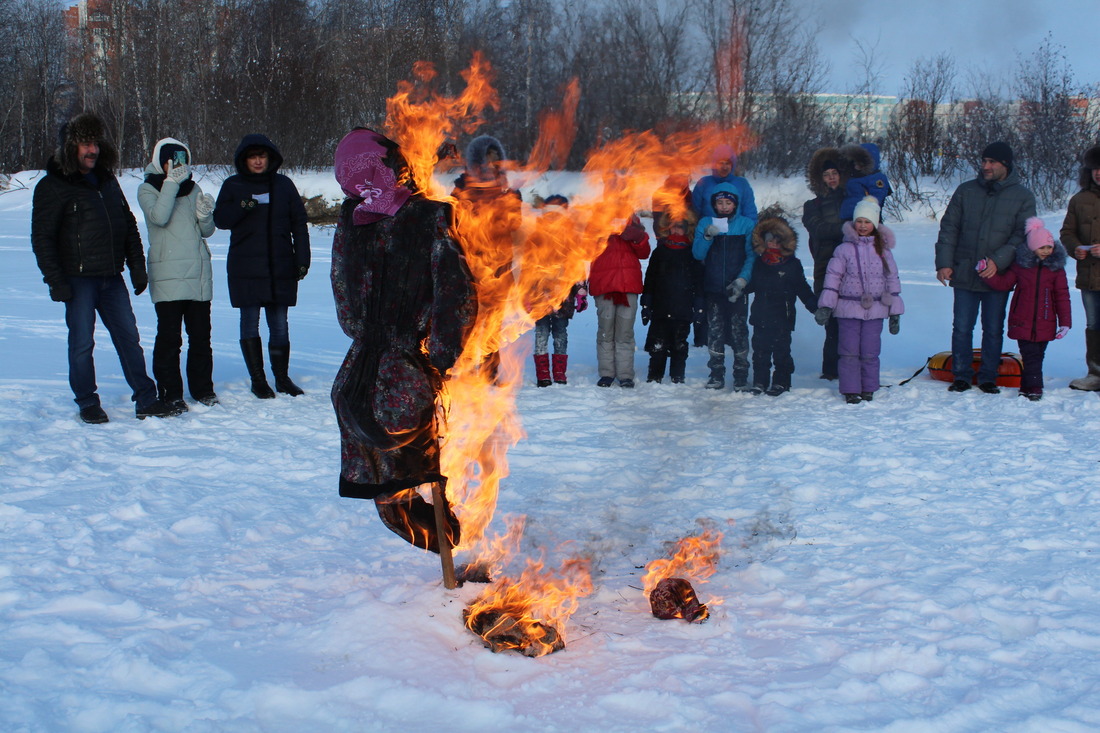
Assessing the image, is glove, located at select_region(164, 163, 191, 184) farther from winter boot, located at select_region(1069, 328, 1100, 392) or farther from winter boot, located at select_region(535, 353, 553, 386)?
winter boot, located at select_region(1069, 328, 1100, 392)

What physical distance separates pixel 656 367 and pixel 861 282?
2.14 metres

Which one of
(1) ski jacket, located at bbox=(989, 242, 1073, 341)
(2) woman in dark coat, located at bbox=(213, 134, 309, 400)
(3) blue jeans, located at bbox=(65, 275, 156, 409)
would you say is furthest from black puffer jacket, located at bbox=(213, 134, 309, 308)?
(1) ski jacket, located at bbox=(989, 242, 1073, 341)

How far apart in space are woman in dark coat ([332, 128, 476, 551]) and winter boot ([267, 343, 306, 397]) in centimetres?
455

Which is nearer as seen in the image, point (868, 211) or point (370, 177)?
point (370, 177)

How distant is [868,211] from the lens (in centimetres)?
782

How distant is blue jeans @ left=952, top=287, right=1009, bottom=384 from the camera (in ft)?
25.7

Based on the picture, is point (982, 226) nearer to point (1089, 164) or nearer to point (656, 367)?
point (1089, 164)

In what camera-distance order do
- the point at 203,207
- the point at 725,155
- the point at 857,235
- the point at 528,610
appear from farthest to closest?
1. the point at 725,155
2. the point at 857,235
3. the point at 203,207
4. the point at 528,610

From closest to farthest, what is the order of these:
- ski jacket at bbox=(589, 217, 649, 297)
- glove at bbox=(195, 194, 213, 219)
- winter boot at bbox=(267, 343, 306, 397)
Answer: glove at bbox=(195, 194, 213, 219) → winter boot at bbox=(267, 343, 306, 397) → ski jacket at bbox=(589, 217, 649, 297)

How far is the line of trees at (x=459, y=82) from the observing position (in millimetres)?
11422

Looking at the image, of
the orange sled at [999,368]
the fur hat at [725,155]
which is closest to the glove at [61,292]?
the fur hat at [725,155]

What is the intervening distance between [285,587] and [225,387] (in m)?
4.48

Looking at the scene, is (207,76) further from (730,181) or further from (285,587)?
(285,587)

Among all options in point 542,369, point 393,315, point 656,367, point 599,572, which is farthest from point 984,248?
point 393,315
